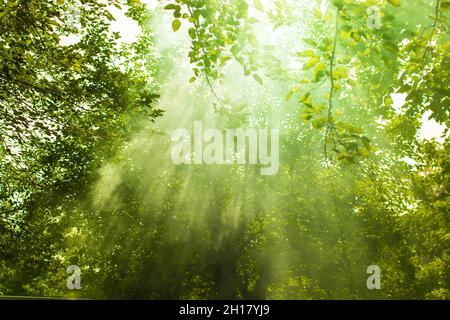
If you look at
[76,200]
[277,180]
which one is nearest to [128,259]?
[76,200]

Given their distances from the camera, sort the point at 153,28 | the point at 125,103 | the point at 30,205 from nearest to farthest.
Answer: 1. the point at 125,103
2. the point at 30,205
3. the point at 153,28

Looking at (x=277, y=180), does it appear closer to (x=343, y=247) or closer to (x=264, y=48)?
(x=343, y=247)

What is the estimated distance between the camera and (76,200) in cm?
2000

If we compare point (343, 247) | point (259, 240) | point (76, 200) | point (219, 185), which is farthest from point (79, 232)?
point (343, 247)

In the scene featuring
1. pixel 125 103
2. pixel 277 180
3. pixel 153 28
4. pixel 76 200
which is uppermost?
pixel 153 28

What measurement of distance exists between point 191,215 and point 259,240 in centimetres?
477

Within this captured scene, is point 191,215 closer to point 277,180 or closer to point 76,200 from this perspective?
point 277,180

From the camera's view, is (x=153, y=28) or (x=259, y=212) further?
(x=153, y=28)

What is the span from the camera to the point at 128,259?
20.6 metres

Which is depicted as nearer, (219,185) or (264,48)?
(264,48)
